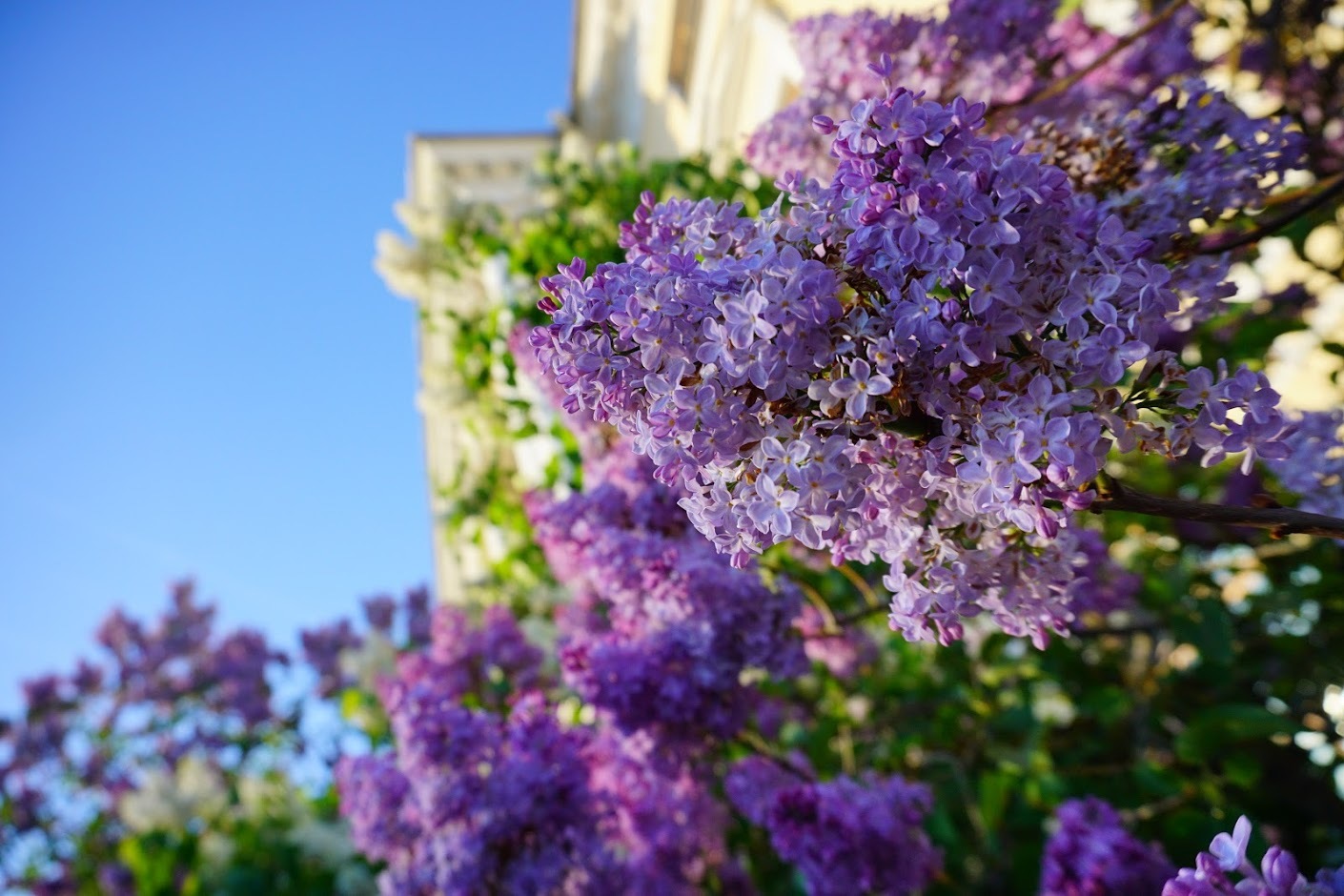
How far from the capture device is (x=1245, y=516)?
109 centimetres

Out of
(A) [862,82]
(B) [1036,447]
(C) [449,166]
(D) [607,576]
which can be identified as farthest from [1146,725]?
(C) [449,166]

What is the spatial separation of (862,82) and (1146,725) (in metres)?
2.29

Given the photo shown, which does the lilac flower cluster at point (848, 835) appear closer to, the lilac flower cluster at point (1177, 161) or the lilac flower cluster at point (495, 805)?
the lilac flower cluster at point (495, 805)

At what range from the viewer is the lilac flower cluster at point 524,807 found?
2.40m

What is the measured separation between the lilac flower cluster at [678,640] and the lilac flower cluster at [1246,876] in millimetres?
1089

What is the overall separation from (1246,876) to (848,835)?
1141mm

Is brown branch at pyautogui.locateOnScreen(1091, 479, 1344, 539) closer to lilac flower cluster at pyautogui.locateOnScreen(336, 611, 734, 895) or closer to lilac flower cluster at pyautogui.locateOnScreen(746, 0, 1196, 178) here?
lilac flower cluster at pyautogui.locateOnScreen(746, 0, 1196, 178)

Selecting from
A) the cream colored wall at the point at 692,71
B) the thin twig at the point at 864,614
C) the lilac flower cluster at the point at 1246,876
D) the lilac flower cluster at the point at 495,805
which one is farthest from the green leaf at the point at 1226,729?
the cream colored wall at the point at 692,71

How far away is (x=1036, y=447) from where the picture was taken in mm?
1077

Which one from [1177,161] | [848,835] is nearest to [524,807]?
[848,835]

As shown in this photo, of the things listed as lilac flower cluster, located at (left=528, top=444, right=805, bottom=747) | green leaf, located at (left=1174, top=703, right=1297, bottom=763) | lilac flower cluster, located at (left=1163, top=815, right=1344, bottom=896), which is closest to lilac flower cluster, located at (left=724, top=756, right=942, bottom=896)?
lilac flower cluster, located at (left=528, top=444, right=805, bottom=747)

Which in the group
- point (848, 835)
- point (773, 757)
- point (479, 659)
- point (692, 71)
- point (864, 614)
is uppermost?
point (692, 71)

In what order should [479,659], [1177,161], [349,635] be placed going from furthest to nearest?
[349,635]
[479,659]
[1177,161]

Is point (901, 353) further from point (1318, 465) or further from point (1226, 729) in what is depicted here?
point (1226, 729)
